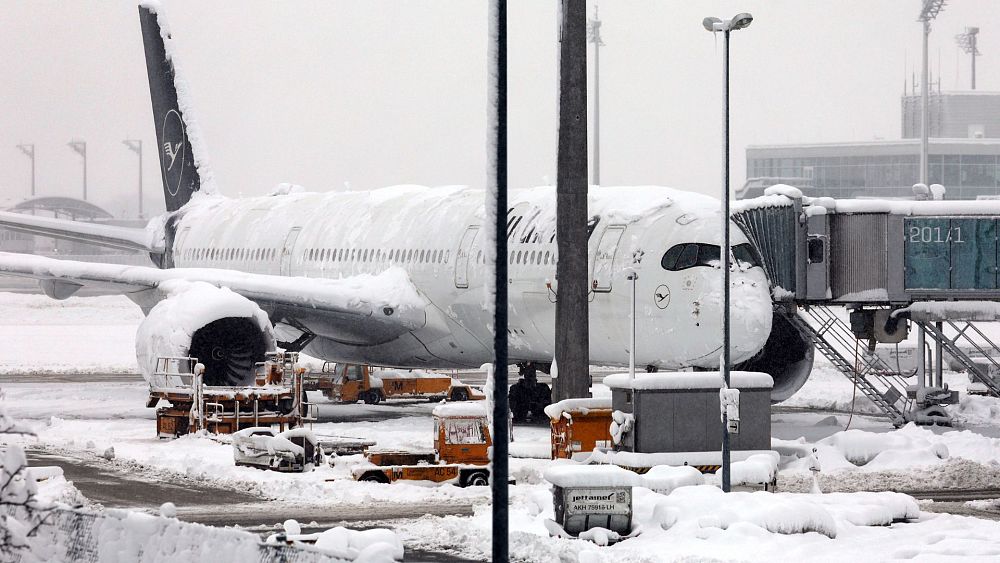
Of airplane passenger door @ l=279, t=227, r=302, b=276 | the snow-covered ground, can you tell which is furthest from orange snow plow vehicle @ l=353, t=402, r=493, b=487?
airplane passenger door @ l=279, t=227, r=302, b=276

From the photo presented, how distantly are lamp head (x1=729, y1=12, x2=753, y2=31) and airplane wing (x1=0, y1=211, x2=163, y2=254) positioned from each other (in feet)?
66.5

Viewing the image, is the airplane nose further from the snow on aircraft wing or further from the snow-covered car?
the snow on aircraft wing

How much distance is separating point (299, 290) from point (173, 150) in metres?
12.3

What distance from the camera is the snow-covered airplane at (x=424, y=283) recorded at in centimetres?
2323

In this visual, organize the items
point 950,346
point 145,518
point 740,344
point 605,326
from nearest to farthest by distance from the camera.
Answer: point 145,518
point 740,344
point 605,326
point 950,346

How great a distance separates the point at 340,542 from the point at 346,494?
6830mm

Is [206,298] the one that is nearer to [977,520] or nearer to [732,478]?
[732,478]

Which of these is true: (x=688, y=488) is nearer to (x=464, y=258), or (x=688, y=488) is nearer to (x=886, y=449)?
(x=886, y=449)

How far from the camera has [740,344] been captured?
22.6m

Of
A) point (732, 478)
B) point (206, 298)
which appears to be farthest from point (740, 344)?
point (206, 298)

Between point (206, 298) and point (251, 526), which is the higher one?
point (206, 298)

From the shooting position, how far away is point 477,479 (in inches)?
768

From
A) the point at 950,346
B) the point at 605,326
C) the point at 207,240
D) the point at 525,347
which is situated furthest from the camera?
the point at 207,240

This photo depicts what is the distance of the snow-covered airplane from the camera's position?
23.2 m
